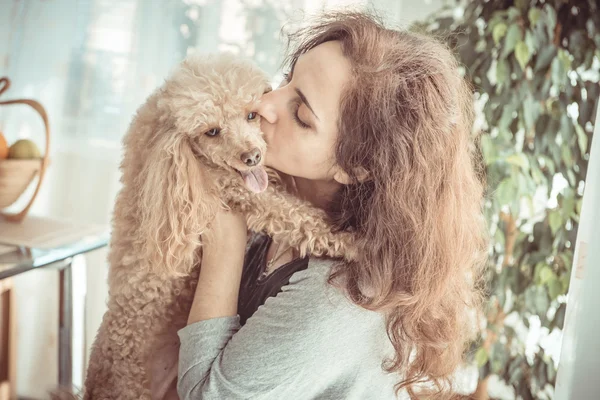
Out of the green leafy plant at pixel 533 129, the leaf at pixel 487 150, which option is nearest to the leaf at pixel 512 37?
the green leafy plant at pixel 533 129

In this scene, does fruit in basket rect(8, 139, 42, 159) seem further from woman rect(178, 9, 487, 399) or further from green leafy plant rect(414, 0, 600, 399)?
green leafy plant rect(414, 0, 600, 399)

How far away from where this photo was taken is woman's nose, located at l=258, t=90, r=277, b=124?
1.08 meters

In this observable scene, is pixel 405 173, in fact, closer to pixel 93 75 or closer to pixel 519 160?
pixel 519 160

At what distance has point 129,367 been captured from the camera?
1.06 metres

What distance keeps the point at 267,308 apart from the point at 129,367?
0.32 metres

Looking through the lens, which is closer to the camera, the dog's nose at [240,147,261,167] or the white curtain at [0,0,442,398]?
the dog's nose at [240,147,261,167]

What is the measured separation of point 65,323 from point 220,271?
0.67 meters

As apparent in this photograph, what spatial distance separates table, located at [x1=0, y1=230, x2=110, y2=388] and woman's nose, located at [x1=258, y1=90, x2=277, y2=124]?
583mm

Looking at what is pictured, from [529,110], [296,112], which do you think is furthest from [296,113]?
[529,110]

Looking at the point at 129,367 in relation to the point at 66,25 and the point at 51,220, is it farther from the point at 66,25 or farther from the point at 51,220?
the point at 66,25

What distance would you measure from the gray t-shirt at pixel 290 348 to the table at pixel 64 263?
43cm

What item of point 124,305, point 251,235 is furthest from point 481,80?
point 124,305

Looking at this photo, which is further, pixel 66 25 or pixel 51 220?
pixel 66 25

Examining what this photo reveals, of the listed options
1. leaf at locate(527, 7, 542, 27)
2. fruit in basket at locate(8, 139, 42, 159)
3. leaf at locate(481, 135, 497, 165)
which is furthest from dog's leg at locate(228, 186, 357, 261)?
leaf at locate(527, 7, 542, 27)
